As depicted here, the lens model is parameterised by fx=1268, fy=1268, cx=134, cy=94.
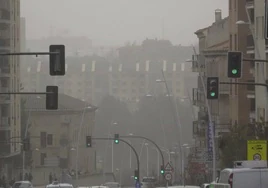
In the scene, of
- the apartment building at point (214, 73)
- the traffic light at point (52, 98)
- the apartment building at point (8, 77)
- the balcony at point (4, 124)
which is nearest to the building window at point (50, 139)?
the apartment building at point (8, 77)

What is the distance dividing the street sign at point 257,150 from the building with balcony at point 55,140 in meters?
75.4

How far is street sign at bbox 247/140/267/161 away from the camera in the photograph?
45438 millimetres

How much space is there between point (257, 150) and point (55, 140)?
90771mm

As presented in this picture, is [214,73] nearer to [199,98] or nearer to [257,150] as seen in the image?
[199,98]

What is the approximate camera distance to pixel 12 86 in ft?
341

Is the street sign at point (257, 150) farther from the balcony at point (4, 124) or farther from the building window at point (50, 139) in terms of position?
the building window at point (50, 139)

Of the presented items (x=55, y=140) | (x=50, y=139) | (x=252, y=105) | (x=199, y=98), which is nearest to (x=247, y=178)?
(x=252, y=105)

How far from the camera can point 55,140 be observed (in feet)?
444

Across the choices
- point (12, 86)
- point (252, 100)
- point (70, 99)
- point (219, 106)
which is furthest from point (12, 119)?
point (70, 99)

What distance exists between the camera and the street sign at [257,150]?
45438 millimetres

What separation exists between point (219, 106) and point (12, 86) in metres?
19.7

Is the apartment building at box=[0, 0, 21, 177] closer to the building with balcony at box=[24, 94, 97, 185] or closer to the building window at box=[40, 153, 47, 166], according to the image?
the building with balcony at box=[24, 94, 97, 185]

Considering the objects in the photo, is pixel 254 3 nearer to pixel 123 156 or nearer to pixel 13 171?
pixel 13 171

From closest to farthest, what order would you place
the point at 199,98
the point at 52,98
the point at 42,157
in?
the point at 52,98 → the point at 199,98 → the point at 42,157
